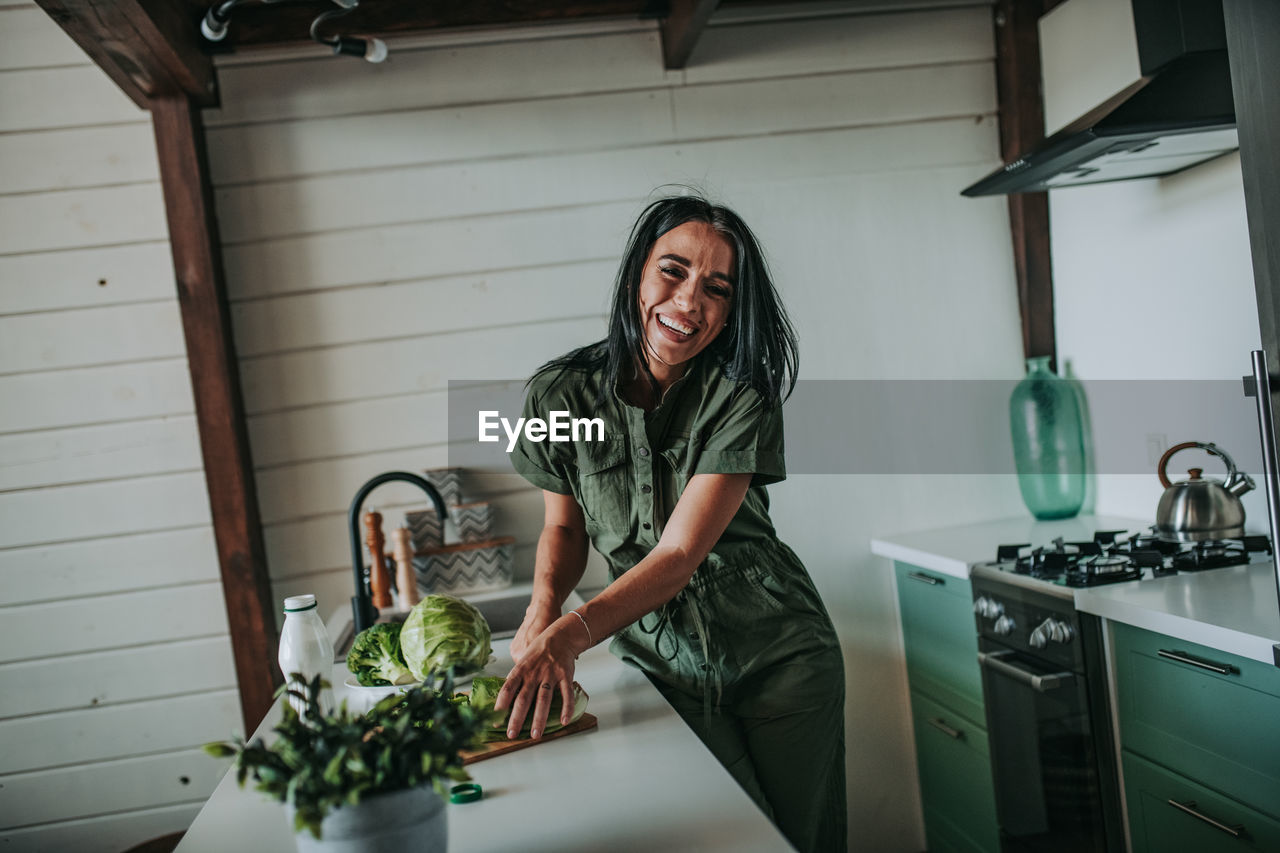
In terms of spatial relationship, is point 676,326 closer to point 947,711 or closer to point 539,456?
point 539,456

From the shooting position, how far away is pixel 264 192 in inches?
110

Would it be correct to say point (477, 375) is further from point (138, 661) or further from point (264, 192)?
point (138, 661)

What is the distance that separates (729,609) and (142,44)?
1.88 m

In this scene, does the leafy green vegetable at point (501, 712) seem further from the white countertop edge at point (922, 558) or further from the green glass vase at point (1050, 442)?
the green glass vase at point (1050, 442)

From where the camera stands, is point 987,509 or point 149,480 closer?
point 149,480

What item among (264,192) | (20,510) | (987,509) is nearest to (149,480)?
(20,510)

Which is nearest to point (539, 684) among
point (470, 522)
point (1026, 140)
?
point (470, 522)

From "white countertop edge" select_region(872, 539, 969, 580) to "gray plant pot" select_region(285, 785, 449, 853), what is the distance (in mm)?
1873

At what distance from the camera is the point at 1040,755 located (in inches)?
89.0

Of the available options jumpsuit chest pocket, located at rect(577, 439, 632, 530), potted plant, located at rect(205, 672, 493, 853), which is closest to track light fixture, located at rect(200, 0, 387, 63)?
jumpsuit chest pocket, located at rect(577, 439, 632, 530)

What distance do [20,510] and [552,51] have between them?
1979 millimetres

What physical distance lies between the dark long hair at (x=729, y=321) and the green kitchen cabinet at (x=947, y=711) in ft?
3.38

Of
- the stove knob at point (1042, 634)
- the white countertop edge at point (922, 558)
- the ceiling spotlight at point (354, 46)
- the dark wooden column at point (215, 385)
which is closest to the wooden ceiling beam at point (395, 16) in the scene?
the dark wooden column at point (215, 385)

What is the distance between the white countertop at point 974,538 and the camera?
2.58m
